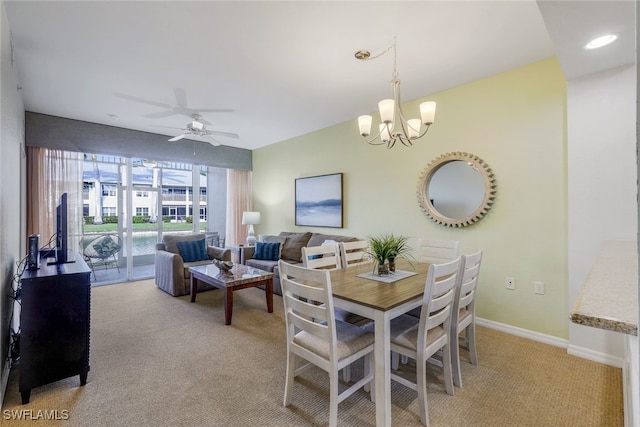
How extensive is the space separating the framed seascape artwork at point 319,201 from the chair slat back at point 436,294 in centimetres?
290

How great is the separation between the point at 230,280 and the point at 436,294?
7.95 feet

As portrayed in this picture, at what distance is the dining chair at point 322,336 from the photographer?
162 cm

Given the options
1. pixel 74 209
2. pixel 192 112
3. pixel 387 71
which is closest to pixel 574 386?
pixel 387 71

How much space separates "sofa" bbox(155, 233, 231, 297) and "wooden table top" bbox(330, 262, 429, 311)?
279 centimetres

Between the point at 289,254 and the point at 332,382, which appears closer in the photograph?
the point at 332,382

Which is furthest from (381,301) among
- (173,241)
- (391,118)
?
(173,241)

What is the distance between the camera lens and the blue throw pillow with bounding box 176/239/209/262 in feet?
15.4

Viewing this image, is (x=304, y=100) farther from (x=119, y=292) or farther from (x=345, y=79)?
(x=119, y=292)

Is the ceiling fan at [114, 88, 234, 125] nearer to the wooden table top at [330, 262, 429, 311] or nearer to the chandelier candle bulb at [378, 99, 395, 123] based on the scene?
the chandelier candle bulb at [378, 99, 395, 123]

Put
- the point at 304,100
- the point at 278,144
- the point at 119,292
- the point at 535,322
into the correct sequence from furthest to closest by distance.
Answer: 1. the point at 278,144
2. the point at 119,292
3. the point at 304,100
4. the point at 535,322

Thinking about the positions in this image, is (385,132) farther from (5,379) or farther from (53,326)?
(5,379)

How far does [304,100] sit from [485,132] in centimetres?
213

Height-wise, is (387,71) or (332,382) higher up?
(387,71)

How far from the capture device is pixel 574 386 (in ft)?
6.84
